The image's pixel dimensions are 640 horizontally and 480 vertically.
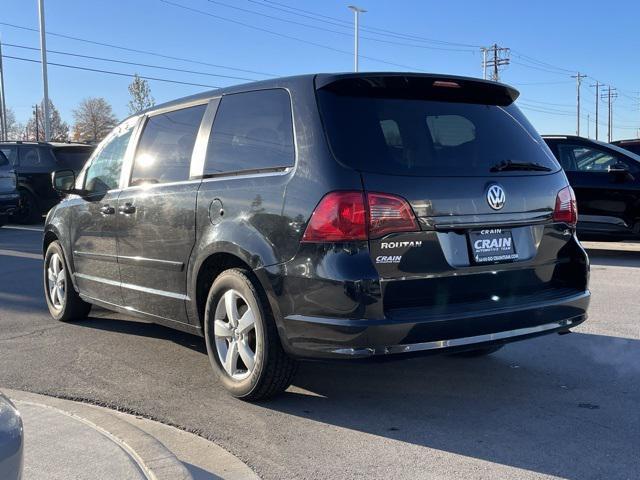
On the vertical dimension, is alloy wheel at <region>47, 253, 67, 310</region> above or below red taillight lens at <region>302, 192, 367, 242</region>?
below

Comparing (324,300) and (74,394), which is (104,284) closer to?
(74,394)

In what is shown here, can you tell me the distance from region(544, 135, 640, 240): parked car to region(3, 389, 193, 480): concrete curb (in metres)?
8.01

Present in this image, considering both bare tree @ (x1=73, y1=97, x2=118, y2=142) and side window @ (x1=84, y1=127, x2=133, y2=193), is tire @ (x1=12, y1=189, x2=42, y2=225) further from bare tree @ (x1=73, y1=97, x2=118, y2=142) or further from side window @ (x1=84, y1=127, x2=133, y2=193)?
bare tree @ (x1=73, y1=97, x2=118, y2=142)

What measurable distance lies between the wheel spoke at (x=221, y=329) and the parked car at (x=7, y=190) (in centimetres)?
1281

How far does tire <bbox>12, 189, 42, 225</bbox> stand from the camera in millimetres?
15883

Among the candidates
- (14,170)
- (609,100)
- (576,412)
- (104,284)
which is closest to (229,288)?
(104,284)

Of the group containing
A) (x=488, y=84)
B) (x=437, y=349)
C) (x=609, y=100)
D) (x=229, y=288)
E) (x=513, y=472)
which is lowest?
(x=513, y=472)

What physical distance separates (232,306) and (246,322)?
159 millimetres

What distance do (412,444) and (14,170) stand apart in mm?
14629

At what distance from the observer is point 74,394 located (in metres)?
4.25

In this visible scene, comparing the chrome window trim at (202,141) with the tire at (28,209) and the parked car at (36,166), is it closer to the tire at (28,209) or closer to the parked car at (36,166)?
the parked car at (36,166)

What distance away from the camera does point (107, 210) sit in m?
5.21

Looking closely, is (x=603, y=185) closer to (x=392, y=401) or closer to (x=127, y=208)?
(x=392, y=401)

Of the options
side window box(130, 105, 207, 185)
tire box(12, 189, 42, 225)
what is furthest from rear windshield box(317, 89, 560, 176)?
tire box(12, 189, 42, 225)
